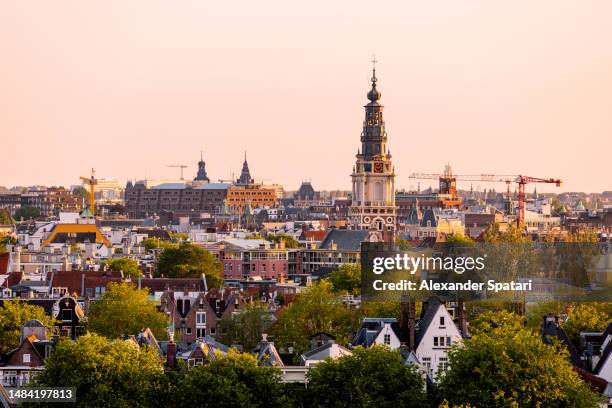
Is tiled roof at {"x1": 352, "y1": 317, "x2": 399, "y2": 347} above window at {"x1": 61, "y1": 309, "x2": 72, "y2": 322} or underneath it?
above

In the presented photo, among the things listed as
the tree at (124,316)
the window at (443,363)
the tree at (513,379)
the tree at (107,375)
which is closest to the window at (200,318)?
the tree at (124,316)

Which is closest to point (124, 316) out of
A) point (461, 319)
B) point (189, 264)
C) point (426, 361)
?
point (461, 319)

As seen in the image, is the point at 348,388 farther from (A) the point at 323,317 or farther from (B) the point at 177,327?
(B) the point at 177,327

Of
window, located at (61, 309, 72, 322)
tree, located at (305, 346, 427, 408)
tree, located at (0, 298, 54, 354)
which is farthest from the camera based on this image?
window, located at (61, 309, 72, 322)

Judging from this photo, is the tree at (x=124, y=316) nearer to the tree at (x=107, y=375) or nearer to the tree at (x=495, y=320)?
the tree at (x=495, y=320)

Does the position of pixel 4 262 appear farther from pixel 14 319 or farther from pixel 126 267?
pixel 14 319

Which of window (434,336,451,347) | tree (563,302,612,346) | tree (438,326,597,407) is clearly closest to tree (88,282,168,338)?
window (434,336,451,347)

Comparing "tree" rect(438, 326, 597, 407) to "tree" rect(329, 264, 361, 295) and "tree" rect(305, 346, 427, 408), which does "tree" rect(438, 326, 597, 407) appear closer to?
"tree" rect(305, 346, 427, 408)
